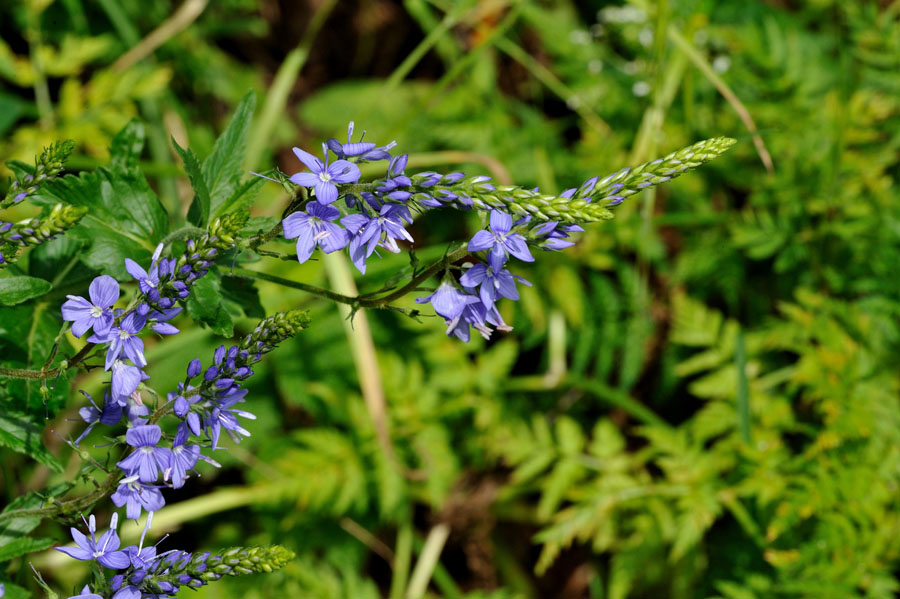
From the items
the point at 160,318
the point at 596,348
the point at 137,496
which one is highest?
the point at 160,318

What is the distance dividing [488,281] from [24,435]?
1.16 meters

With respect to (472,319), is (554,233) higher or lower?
higher

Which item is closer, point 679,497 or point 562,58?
point 679,497

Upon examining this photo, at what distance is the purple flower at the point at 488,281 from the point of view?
1.61m

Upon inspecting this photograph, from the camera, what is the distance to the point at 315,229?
1.56 metres

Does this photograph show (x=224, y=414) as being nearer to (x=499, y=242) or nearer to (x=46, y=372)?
(x=46, y=372)

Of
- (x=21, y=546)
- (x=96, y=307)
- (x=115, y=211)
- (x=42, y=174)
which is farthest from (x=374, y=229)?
(x=21, y=546)

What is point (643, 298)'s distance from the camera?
4.01 m

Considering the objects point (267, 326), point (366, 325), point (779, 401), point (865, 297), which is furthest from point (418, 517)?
point (267, 326)

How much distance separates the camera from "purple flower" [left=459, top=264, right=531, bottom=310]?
1609 millimetres

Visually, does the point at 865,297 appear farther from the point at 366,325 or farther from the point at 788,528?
the point at 366,325

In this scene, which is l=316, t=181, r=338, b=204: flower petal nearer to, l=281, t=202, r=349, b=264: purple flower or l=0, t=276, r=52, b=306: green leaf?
l=281, t=202, r=349, b=264: purple flower

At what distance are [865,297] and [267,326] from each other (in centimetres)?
323

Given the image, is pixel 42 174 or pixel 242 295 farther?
pixel 242 295
